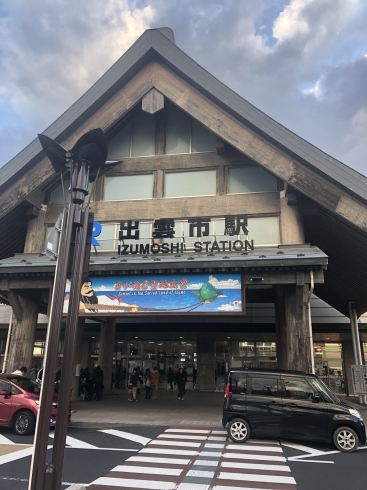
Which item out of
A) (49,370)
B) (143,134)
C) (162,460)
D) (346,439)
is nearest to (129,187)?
(143,134)

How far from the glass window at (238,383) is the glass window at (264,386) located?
0.24 meters

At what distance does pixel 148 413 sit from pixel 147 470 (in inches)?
316

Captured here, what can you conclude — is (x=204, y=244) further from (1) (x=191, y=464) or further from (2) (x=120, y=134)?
(1) (x=191, y=464)

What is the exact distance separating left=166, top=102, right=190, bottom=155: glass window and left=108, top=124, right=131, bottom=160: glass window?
1.97 meters

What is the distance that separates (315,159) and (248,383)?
27.2 ft

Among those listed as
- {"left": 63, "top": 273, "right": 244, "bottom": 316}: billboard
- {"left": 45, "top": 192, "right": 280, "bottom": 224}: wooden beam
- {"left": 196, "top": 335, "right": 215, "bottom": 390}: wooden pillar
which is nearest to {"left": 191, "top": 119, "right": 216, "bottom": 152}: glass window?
{"left": 45, "top": 192, "right": 280, "bottom": 224}: wooden beam

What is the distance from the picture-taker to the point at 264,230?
54.8 feet

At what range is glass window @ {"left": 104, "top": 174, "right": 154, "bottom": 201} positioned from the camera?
18.3 m

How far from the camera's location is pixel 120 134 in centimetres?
1927

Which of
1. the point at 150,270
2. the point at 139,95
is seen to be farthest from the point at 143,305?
the point at 139,95

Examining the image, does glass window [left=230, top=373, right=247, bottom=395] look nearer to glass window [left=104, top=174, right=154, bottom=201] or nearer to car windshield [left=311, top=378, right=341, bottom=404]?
car windshield [left=311, top=378, right=341, bottom=404]

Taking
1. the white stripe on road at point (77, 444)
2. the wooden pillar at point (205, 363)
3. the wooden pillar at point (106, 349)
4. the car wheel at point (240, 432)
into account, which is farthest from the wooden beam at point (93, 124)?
the wooden pillar at point (205, 363)

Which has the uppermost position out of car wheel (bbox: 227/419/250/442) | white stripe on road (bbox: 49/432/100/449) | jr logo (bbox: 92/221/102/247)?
jr logo (bbox: 92/221/102/247)

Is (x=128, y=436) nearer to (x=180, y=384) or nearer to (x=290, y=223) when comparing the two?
(x=290, y=223)
